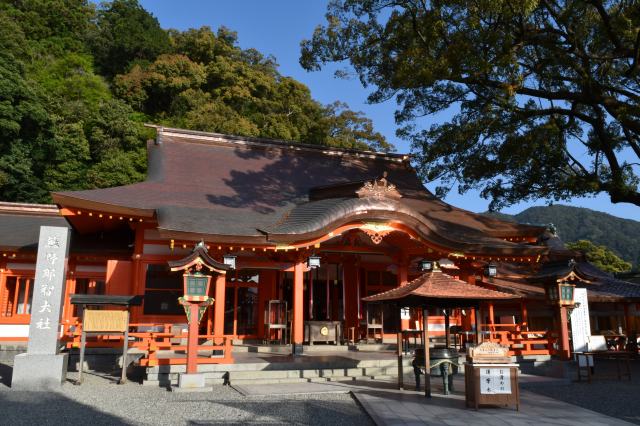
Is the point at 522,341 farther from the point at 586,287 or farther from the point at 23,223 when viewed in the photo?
the point at 23,223

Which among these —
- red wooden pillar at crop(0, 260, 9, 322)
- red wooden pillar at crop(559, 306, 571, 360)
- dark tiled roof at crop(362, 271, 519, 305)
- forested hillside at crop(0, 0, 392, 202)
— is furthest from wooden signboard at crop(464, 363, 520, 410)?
forested hillside at crop(0, 0, 392, 202)

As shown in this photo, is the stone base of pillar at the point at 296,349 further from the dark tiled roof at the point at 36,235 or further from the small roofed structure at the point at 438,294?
the dark tiled roof at the point at 36,235

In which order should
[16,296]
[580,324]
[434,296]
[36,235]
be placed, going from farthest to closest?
[36,235]
[16,296]
[580,324]
[434,296]

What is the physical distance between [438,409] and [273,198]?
9529 mm

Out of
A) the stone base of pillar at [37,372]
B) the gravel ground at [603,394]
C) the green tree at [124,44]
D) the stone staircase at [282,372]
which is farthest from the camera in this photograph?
the green tree at [124,44]

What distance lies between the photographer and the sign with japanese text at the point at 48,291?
8719 mm

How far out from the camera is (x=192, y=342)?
887cm

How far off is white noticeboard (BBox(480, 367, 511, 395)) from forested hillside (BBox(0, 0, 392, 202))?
79.7 feet

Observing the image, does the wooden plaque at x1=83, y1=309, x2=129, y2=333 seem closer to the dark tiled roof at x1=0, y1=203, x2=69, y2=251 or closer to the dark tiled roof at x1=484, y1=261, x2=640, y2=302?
the dark tiled roof at x1=0, y1=203, x2=69, y2=251

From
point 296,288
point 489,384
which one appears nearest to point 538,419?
point 489,384

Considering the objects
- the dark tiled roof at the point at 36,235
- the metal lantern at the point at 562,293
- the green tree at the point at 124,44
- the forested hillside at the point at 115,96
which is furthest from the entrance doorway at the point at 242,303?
the green tree at the point at 124,44

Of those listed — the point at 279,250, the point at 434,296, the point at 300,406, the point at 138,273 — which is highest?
the point at 279,250

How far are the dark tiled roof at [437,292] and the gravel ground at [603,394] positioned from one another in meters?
2.18

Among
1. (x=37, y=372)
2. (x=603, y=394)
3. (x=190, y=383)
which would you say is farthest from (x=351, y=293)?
(x=37, y=372)
